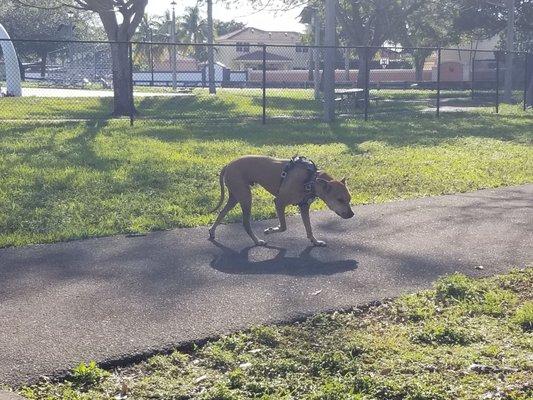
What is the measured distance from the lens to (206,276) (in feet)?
19.9

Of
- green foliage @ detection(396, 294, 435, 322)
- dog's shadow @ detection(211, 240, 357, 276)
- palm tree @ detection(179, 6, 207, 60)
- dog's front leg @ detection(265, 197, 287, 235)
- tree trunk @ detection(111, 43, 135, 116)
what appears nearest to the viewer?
green foliage @ detection(396, 294, 435, 322)

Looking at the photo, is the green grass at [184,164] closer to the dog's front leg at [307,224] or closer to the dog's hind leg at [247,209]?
the dog's hind leg at [247,209]

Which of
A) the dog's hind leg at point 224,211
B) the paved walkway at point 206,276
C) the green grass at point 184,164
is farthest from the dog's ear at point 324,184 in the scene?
the green grass at point 184,164

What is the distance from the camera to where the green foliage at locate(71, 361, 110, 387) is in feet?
13.4

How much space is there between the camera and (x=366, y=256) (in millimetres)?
6746

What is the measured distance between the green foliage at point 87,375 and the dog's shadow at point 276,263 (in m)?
2.11

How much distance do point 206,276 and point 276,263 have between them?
0.68m

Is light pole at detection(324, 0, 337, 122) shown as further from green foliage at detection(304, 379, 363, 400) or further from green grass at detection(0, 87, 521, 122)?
green foliage at detection(304, 379, 363, 400)

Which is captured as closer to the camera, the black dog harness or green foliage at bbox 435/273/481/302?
green foliage at bbox 435/273/481/302

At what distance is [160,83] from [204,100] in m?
21.6

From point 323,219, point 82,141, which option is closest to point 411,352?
point 323,219

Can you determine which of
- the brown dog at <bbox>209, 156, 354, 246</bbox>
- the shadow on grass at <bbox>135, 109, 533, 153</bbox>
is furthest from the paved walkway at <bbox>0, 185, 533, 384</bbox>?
the shadow on grass at <bbox>135, 109, 533, 153</bbox>

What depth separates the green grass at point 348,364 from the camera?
395 cm

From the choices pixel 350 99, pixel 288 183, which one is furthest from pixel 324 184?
pixel 350 99
